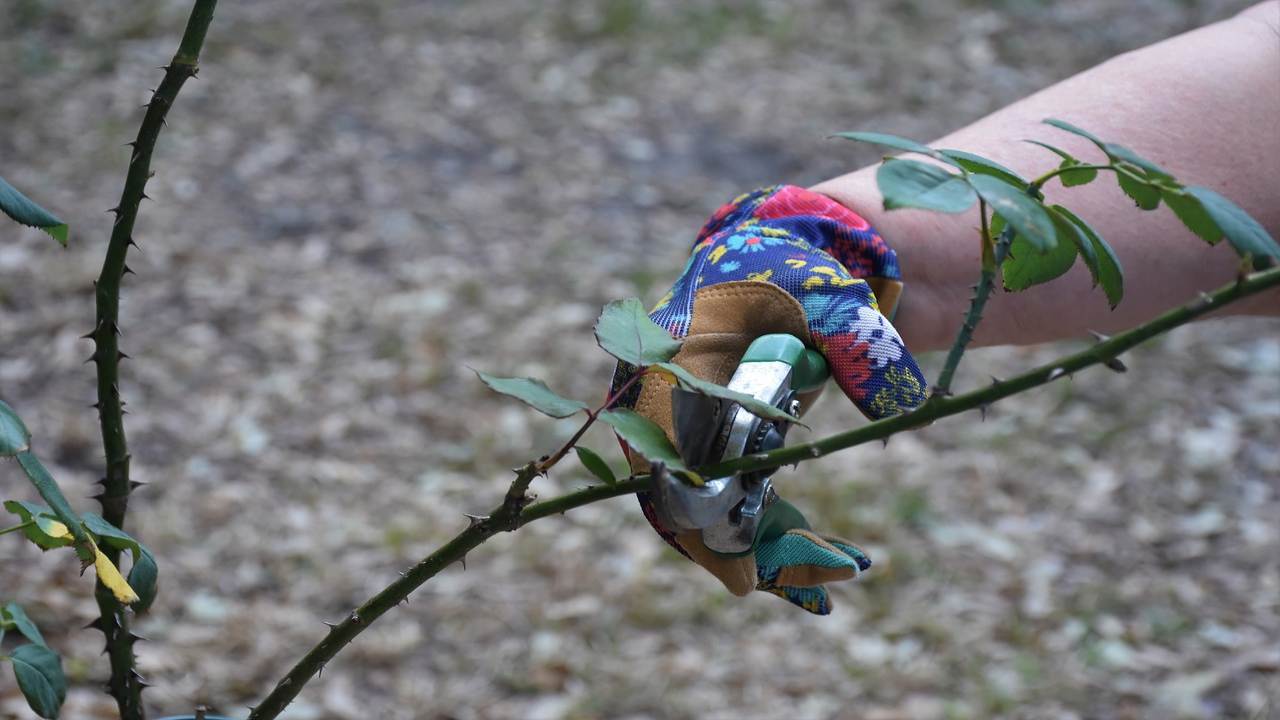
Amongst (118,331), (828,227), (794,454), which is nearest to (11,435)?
(118,331)

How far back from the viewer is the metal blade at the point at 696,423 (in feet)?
2.19

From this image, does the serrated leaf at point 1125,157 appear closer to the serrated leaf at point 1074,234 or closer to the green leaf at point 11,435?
the serrated leaf at point 1074,234

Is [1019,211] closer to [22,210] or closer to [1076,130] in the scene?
[1076,130]

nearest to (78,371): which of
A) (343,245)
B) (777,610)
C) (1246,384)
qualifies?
(343,245)

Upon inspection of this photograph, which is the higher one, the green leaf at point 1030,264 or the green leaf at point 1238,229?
the green leaf at point 1030,264

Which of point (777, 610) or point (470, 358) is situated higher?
point (470, 358)

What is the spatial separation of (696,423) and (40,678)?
434mm

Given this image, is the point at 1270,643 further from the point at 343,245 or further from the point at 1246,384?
the point at 343,245

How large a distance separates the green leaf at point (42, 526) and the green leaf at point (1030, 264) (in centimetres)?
58

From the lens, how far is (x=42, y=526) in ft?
2.21

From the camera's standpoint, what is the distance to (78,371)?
8.79ft

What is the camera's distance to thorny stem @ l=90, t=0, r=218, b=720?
0.70 metres

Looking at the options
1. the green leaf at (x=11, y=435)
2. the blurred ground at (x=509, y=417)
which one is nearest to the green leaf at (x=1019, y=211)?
A: the green leaf at (x=11, y=435)

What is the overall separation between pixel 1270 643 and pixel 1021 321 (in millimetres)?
1345
